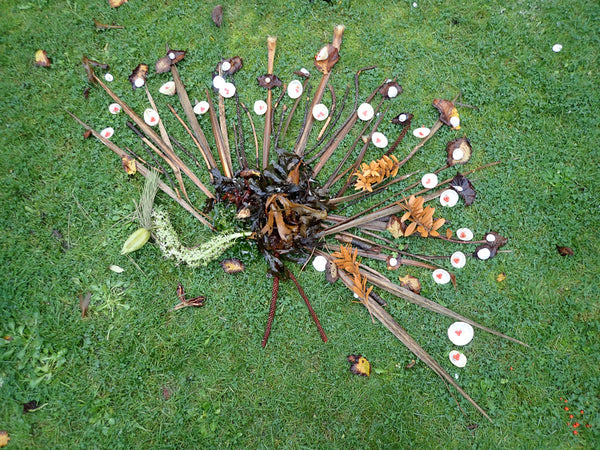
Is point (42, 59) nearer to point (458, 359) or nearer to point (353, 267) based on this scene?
point (353, 267)

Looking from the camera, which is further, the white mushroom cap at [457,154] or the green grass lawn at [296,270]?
the white mushroom cap at [457,154]

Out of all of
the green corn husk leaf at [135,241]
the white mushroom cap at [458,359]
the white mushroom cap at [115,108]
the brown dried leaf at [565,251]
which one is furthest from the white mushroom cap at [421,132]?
the white mushroom cap at [115,108]

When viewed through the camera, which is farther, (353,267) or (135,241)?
(135,241)

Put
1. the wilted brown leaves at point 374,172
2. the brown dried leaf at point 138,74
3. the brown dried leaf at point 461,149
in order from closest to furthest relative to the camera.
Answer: the wilted brown leaves at point 374,172 < the brown dried leaf at point 461,149 < the brown dried leaf at point 138,74

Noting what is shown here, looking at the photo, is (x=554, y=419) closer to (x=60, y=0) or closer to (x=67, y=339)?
(x=67, y=339)

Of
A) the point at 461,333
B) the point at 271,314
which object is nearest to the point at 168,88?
the point at 271,314

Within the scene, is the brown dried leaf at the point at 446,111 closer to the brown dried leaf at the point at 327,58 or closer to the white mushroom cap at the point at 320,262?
the brown dried leaf at the point at 327,58
